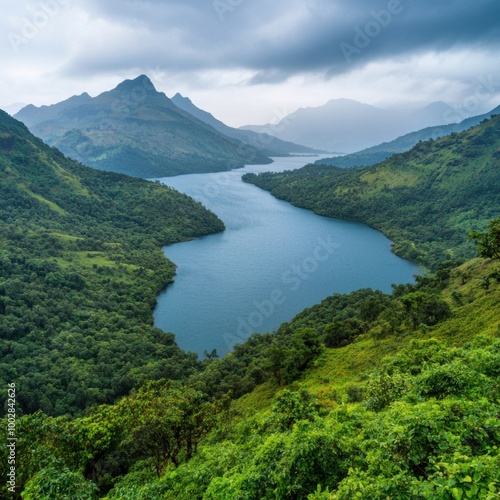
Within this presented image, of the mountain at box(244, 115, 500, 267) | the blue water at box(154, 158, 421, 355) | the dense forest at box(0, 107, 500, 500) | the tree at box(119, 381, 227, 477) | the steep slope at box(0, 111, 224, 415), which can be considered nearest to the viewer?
the dense forest at box(0, 107, 500, 500)

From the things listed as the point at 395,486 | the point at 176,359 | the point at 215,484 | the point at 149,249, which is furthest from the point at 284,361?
the point at 149,249

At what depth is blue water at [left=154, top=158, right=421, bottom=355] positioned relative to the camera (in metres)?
85.9

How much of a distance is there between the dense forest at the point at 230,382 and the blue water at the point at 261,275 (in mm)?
8166

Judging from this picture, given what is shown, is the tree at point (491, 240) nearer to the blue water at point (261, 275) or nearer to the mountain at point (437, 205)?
the blue water at point (261, 275)

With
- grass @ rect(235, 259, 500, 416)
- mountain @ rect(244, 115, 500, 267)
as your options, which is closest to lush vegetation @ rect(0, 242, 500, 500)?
grass @ rect(235, 259, 500, 416)

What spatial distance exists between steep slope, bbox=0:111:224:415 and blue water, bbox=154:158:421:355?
23.6ft

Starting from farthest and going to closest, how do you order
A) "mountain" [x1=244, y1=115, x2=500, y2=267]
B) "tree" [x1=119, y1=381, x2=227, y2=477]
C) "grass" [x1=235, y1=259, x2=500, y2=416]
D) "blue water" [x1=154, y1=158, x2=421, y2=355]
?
1. "mountain" [x1=244, y1=115, x2=500, y2=267]
2. "blue water" [x1=154, y1=158, x2=421, y2=355]
3. "grass" [x1=235, y1=259, x2=500, y2=416]
4. "tree" [x1=119, y1=381, x2=227, y2=477]

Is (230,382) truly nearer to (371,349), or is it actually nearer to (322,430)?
(371,349)

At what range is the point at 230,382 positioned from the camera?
5219 centimetres

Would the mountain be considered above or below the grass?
above

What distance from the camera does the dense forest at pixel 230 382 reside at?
10.1 metres

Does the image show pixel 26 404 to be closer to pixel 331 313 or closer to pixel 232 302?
pixel 232 302

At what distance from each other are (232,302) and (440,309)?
190ft

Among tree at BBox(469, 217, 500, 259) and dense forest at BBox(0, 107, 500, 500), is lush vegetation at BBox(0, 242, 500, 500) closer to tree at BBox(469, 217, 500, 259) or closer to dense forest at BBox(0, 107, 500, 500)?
dense forest at BBox(0, 107, 500, 500)
